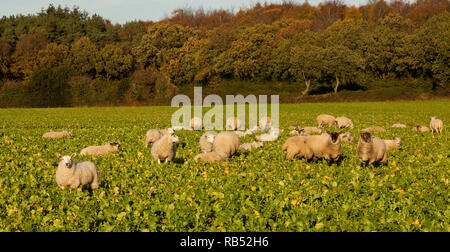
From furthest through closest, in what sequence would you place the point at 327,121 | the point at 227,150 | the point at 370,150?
the point at 327,121 → the point at 227,150 → the point at 370,150

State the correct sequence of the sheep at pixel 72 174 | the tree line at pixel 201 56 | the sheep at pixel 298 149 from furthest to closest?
the tree line at pixel 201 56 → the sheep at pixel 298 149 → the sheep at pixel 72 174

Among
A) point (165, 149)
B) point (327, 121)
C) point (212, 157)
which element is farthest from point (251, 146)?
point (327, 121)

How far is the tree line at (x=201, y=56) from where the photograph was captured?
83312mm

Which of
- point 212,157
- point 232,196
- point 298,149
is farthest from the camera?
point 298,149

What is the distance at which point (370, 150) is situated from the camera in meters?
12.0

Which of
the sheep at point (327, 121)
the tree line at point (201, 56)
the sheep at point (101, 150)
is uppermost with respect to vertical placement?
the tree line at point (201, 56)

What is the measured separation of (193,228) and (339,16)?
141 metres

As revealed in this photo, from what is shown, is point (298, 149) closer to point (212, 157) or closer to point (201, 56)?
point (212, 157)

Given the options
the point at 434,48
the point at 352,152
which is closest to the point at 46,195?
the point at 352,152

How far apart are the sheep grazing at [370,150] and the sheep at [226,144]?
430cm

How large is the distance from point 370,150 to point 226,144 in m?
4.76

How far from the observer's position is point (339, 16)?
13688cm

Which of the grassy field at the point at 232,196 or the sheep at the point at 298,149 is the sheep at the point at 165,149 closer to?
the grassy field at the point at 232,196

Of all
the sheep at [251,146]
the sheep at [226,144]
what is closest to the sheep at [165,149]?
the sheep at [226,144]
